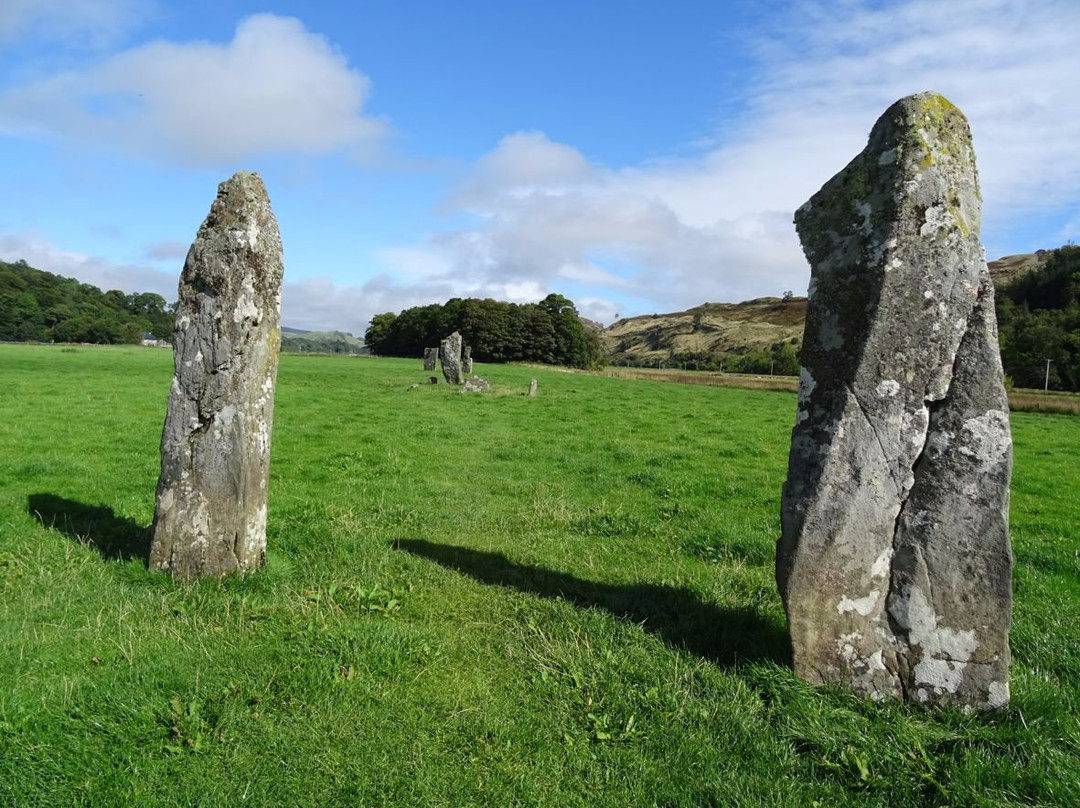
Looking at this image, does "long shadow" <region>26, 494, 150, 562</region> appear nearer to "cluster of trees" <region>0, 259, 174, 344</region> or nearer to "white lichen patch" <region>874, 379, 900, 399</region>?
"white lichen patch" <region>874, 379, 900, 399</region>

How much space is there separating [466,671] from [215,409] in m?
3.93

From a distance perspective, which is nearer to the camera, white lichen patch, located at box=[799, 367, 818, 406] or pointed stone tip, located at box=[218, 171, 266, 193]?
white lichen patch, located at box=[799, 367, 818, 406]

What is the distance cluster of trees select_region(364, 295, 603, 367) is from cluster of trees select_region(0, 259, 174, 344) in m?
41.5

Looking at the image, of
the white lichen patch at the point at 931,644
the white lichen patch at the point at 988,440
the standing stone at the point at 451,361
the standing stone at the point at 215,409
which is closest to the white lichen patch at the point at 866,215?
the white lichen patch at the point at 988,440

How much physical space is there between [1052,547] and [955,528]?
256 inches

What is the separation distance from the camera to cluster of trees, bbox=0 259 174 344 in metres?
110

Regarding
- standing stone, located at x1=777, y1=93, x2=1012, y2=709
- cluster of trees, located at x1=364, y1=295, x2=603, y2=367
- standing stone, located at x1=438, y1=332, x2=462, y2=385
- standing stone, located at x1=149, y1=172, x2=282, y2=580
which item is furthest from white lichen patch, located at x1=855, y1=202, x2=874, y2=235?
cluster of trees, located at x1=364, y1=295, x2=603, y2=367

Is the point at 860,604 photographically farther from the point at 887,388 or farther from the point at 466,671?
the point at 466,671

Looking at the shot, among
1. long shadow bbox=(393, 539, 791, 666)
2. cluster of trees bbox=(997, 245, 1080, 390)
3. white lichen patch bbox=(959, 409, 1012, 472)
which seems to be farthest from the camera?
cluster of trees bbox=(997, 245, 1080, 390)

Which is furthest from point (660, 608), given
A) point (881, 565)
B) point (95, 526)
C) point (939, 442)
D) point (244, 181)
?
point (95, 526)

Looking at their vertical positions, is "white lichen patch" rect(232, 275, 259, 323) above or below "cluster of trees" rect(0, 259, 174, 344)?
below

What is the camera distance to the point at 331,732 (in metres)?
4.42

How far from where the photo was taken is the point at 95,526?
8641mm

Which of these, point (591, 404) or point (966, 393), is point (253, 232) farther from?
point (591, 404)
